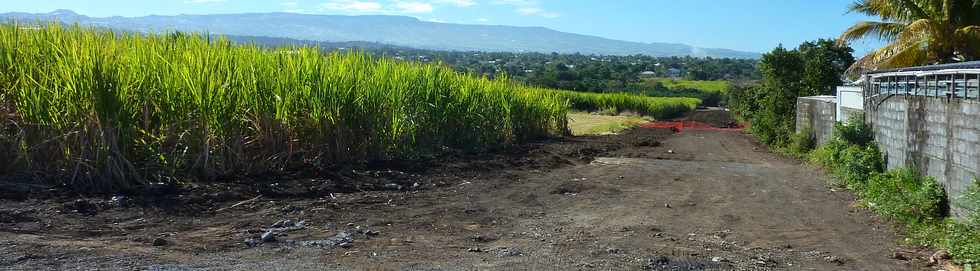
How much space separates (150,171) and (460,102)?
9213 millimetres

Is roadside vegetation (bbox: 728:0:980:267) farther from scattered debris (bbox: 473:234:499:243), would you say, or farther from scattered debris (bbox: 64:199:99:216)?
scattered debris (bbox: 64:199:99:216)

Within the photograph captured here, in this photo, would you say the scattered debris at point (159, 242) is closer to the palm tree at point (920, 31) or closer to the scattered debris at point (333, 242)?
the scattered debris at point (333, 242)

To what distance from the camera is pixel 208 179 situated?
9.85m

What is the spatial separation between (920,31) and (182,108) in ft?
65.8

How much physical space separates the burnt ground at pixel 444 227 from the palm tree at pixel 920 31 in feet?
38.2

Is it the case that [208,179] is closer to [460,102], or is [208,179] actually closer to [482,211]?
[482,211]

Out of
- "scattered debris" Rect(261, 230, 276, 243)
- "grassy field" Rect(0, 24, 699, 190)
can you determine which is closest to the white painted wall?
"grassy field" Rect(0, 24, 699, 190)

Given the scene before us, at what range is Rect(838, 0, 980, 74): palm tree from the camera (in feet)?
74.0

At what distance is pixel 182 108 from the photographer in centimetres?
964

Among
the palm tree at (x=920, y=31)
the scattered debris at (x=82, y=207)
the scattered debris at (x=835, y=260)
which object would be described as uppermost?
the palm tree at (x=920, y=31)

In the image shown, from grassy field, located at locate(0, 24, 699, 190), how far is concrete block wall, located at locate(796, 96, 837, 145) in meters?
10.7

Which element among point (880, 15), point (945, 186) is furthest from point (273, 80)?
point (880, 15)

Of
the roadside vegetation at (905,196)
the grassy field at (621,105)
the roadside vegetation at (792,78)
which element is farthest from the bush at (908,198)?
the grassy field at (621,105)

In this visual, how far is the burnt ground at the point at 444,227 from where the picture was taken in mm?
6656
